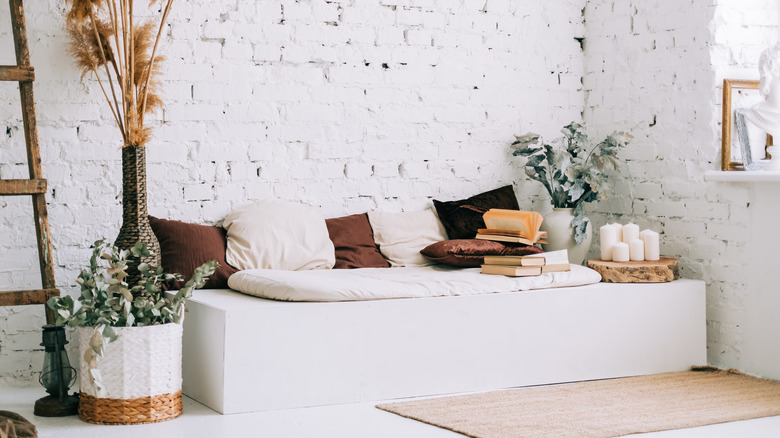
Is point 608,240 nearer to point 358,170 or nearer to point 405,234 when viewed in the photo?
point 405,234

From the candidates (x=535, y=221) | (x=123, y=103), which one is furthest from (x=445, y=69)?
(x=123, y=103)

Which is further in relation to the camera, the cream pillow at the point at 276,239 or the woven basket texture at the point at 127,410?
the cream pillow at the point at 276,239

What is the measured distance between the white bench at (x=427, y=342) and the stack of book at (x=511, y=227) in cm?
34

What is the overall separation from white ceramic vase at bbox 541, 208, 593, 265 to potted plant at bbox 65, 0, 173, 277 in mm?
1973

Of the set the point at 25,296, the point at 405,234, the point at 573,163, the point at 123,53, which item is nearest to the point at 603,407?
the point at 405,234

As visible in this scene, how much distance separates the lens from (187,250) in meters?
4.09

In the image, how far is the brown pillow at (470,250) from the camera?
166 inches

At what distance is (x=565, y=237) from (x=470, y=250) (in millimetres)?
677

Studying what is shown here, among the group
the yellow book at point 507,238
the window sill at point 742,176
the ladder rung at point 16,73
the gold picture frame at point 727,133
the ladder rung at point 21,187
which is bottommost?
the yellow book at point 507,238

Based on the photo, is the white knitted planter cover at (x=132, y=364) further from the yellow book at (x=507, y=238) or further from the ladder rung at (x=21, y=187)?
the yellow book at (x=507, y=238)

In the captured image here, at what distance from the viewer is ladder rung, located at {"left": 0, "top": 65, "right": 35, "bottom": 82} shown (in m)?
3.52

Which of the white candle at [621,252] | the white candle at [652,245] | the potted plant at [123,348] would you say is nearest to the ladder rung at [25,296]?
the potted plant at [123,348]

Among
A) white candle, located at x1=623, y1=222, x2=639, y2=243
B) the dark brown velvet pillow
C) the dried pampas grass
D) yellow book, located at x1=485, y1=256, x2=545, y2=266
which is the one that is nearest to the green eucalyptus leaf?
white candle, located at x1=623, y1=222, x2=639, y2=243

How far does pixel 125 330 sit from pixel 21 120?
3.98 ft
